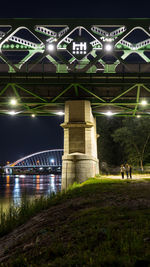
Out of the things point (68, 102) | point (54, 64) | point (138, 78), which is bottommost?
point (68, 102)

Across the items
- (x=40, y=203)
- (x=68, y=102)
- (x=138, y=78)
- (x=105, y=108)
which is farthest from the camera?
(x=105, y=108)

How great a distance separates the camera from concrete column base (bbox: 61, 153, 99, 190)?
25.1 metres

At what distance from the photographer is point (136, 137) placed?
5622 cm

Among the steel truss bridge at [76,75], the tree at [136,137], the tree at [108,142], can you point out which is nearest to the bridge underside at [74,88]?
the steel truss bridge at [76,75]

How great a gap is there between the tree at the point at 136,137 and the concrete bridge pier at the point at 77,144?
29.9 meters

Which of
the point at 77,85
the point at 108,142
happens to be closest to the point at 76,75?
the point at 77,85

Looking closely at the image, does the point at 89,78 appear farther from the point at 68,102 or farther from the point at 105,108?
the point at 105,108

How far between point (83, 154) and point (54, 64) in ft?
38.1

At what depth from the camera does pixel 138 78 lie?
1000 inches

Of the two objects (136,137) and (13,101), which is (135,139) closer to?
(136,137)

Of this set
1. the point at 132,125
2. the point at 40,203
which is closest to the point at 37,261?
the point at 40,203

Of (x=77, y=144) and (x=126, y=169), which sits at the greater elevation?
(x=77, y=144)

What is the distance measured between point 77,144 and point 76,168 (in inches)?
115

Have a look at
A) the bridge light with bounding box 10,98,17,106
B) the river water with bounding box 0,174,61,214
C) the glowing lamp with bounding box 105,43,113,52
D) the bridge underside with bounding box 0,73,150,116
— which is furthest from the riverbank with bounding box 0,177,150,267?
the glowing lamp with bounding box 105,43,113,52
